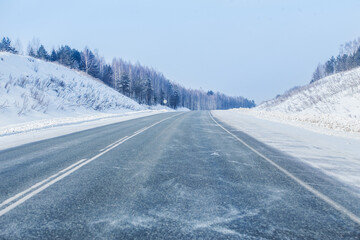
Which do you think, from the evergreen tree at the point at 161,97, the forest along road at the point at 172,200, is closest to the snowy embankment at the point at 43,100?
the forest along road at the point at 172,200

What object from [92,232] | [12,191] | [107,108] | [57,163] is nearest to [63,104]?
[107,108]

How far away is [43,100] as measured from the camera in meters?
24.2

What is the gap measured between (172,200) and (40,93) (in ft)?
90.9

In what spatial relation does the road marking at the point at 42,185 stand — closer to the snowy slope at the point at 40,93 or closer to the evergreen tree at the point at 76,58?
the snowy slope at the point at 40,93

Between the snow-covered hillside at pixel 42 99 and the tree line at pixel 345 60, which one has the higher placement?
the tree line at pixel 345 60

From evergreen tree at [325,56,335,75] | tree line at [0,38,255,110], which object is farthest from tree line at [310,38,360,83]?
tree line at [0,38,255,110]

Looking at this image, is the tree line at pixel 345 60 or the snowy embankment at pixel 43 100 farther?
the tree line at pixel 345 60

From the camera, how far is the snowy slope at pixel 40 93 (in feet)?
63.7

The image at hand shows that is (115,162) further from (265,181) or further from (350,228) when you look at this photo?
(350,228)

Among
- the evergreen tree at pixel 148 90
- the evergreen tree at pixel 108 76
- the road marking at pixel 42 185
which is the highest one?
the evergreen tree at pixel 108 76

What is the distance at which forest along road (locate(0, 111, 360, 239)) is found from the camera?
91.8 inches

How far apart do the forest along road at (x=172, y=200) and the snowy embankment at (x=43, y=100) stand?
27.5 feet

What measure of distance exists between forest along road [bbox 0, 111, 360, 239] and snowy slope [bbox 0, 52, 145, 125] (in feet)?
51.8

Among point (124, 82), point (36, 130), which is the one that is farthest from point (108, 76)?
point (36, 130)
